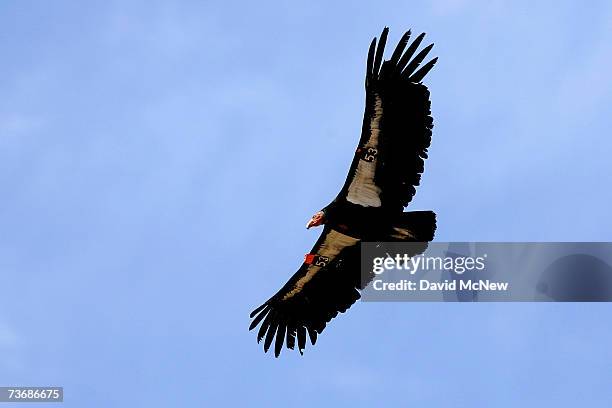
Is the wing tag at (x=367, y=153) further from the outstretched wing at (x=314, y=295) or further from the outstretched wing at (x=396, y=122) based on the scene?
the outstretched wing at (x=314, y=295)

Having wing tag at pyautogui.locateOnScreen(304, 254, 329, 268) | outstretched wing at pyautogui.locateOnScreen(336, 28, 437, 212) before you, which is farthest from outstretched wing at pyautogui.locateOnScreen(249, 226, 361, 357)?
outstretched wing at pyautogui.locateOnScreen(336, 28, 437, 212)

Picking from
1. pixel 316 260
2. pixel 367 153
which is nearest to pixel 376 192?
pixel 367 153

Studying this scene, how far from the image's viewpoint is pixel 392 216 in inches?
1135

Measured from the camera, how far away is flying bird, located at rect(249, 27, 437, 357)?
2808cm

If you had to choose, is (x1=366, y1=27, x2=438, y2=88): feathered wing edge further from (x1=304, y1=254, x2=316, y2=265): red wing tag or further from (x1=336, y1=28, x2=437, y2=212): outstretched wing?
(x1=304, y1=254, x2=316, y2=265): red wing tag

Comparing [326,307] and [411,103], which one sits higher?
[411,103]

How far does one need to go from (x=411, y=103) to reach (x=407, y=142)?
88 cm

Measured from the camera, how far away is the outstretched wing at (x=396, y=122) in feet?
92.0

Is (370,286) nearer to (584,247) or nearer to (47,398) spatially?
(584,247)

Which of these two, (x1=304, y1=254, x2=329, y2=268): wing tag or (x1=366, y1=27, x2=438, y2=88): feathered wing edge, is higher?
(x1=366, y1=27, x2=438, y2=88): feathered wing edge

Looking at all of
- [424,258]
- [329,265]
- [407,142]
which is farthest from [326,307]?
[407,142]

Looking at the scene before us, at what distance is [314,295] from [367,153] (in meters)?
4.61

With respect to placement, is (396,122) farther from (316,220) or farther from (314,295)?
(314,295)

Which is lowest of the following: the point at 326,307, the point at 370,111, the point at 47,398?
the point at 47,398
